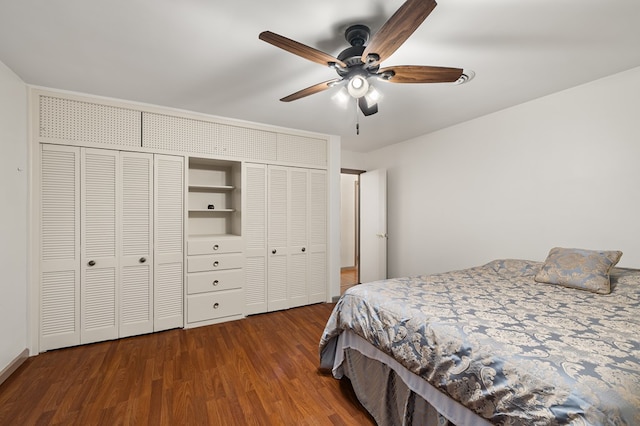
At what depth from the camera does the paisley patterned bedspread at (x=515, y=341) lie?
906 mm

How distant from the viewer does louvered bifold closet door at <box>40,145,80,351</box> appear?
2.50 m

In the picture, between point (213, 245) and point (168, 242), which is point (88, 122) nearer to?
point (168, 242)

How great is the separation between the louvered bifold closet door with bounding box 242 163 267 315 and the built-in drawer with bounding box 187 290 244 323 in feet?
0.40

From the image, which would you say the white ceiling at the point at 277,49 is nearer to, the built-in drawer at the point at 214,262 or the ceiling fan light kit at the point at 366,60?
the ceiling fan light kit at the point at 366,60

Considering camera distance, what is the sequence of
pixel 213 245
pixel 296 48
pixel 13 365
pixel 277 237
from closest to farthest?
pixel 296 48 < pixel 13 365 < pixel 213 245 < pixel 277 237

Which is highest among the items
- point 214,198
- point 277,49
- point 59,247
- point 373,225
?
point 277,49

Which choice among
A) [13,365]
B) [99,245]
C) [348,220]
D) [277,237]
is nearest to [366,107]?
[277,237]

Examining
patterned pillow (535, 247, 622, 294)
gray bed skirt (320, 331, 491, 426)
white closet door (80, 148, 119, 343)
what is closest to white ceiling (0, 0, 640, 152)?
white closet door (80, 148, 119, 343)

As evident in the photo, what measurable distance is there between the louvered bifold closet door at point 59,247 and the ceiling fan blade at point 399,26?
9.40 feet

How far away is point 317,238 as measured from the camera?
12.8 ft

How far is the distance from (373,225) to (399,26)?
3.51m

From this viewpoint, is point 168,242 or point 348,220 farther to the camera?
point 348,220

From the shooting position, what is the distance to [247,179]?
134 inches

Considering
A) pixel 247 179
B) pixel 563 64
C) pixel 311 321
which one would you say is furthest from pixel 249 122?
pixel 563 64
